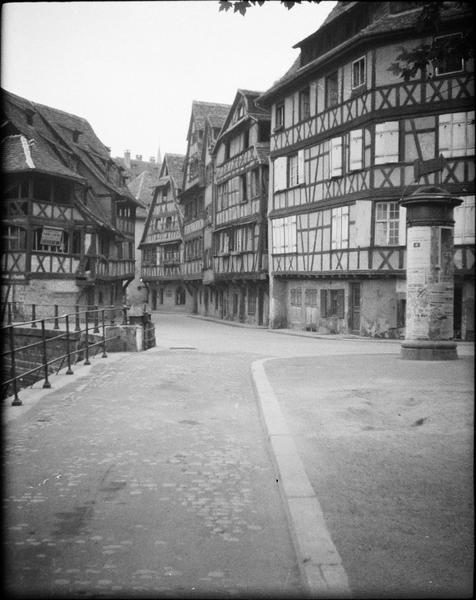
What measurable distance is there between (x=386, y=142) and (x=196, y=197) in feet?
79.3

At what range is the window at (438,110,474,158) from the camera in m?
20.7

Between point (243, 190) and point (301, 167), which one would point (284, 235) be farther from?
point (243, 190)

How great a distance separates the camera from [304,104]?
89.1ft

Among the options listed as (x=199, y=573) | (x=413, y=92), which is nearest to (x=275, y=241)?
(x=413, y=92)

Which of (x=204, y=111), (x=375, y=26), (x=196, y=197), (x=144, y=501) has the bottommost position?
(x=144, y=501)

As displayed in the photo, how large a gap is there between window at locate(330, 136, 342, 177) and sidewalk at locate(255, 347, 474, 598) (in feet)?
50.7

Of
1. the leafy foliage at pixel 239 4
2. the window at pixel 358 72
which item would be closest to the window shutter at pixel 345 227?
the window at pixel 358 72

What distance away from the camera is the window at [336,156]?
24219 mm

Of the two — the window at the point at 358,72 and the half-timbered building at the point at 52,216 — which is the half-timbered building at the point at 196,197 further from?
the window at the point at 358,72

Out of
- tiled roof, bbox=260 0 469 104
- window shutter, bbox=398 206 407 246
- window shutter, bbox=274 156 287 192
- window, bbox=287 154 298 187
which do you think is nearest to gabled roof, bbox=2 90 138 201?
window shutter, bbox=274 156 287 192

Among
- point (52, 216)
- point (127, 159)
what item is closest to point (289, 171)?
point (52, 216)

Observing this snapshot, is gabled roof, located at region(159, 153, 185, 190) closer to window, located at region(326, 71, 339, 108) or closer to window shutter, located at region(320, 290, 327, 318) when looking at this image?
window, located at region(326, 71, 339, 108)

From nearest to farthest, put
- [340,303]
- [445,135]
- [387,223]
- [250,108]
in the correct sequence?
[445,135], [387,223], [340,303], [250,108]

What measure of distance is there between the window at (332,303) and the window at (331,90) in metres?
7.75
